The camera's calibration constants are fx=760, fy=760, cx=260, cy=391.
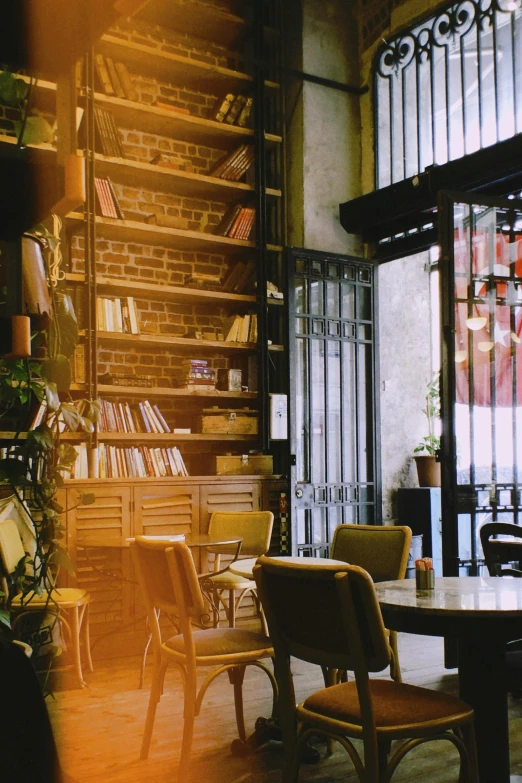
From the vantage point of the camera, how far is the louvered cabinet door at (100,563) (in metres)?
4.99

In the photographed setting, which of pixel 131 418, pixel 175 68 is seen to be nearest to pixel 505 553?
pixel 131 418

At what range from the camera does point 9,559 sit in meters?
3.65

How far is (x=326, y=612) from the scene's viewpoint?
6.93 feet

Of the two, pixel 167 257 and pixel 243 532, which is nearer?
pixel 243 532

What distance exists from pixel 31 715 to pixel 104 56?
549cm

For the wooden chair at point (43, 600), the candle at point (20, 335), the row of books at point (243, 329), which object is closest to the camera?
the candle at point (20, 335)

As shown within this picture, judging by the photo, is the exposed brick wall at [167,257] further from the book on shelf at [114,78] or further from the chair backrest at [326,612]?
the chair backrest at [326,612]

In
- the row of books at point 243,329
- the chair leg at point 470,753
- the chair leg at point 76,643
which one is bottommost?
the chair leg at point 76,643

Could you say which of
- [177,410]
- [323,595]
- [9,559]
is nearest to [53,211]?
[323,595]

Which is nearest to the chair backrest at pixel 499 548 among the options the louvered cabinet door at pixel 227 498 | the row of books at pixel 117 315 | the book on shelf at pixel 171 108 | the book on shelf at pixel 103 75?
the louvered cabinet door at pixel 227 498

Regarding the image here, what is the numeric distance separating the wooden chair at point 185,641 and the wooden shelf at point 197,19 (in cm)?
457

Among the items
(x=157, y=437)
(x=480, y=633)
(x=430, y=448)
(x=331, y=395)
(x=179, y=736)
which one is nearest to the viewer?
(x=480, y=633)

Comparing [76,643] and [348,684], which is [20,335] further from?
[76,643]

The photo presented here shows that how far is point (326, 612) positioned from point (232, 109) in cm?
497
